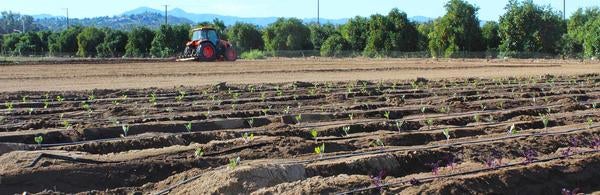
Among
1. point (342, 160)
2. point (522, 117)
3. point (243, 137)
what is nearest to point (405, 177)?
point (342, 160)

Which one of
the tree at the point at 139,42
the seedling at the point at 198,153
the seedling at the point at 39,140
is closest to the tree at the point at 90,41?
the tree at the point at 139,42

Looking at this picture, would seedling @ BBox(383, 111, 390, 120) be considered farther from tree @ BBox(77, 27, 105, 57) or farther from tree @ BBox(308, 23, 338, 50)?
tree @ BBox(77, 27, 105, 57)

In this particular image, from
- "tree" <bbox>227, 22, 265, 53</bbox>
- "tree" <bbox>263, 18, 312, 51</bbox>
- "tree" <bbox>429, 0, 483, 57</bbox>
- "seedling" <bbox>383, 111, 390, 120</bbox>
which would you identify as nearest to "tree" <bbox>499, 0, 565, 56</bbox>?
"tree" <bbox>429, 0, 483, 57</bbox>

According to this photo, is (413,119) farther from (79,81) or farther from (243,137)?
(79,81)

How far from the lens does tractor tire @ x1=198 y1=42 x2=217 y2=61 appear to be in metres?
35.8

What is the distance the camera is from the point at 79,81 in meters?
23.2

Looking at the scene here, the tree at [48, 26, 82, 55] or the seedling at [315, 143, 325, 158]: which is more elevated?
the tree at [48, 26, 82, 55]

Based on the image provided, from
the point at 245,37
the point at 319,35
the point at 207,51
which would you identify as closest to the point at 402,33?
the point at 319,35

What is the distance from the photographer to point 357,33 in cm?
6056

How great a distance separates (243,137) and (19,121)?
413 cm

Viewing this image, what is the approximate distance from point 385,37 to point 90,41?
27252 mm

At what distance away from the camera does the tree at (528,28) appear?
1873 inches

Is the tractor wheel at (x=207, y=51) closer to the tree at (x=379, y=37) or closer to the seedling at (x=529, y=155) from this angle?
the tree at (x=379, y=37)

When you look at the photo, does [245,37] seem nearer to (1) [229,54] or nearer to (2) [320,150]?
(1) [229,54]
